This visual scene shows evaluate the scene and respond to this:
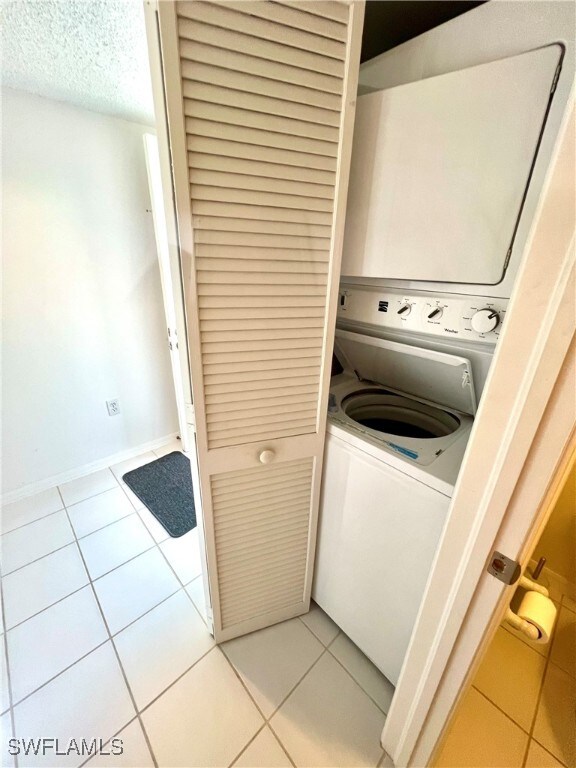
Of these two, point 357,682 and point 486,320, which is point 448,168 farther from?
point 357,682

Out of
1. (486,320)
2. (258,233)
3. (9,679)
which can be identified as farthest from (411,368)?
(9,679)

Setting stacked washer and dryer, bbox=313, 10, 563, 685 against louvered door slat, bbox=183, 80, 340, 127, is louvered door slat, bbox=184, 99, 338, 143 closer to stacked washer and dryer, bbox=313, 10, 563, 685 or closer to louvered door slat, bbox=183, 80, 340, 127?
louvered door slat, bbox=183, 80, 340, 127

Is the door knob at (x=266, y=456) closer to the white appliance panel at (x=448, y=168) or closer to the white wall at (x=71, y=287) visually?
the white appliance panel at (x=448, y=168)

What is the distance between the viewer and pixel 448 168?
80 cm

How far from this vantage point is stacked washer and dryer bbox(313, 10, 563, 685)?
2.41 feet

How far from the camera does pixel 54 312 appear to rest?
6.20ft

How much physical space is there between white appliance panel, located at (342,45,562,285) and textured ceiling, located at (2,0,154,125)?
0.97m

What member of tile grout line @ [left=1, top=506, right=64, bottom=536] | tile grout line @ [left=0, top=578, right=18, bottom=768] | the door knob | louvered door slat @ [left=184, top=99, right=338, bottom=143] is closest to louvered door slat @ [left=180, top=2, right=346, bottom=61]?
louvered door slat @ [left=184, top=99, right=338, bottom=143]

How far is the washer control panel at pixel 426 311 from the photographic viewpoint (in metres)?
0.84

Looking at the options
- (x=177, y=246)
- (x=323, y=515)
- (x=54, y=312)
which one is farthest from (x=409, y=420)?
(x=54, y=312)

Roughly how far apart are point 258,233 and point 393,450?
74 centimetres

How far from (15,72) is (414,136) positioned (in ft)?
6.03

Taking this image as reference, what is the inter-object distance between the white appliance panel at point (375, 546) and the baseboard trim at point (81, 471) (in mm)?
1824

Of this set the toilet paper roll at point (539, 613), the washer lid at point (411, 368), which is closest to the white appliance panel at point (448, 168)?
the washer lid at point (411, 368)
